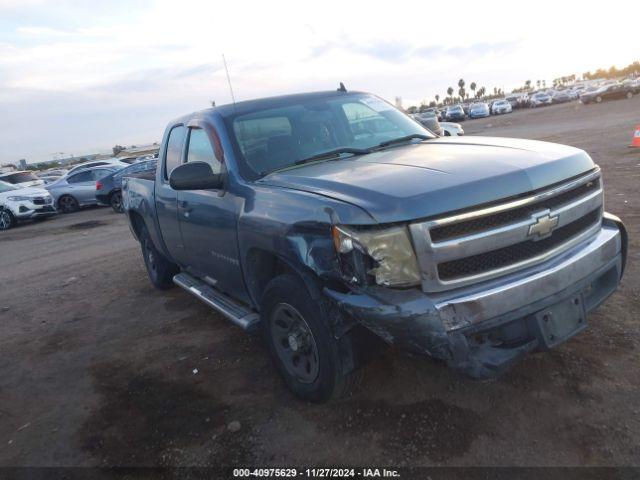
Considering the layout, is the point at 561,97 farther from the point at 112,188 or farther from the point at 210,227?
the point at 210,227

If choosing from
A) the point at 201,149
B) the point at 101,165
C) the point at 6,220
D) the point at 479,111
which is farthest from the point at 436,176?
the point at 479,111

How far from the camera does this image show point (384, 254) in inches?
99.5

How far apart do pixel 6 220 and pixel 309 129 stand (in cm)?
1526

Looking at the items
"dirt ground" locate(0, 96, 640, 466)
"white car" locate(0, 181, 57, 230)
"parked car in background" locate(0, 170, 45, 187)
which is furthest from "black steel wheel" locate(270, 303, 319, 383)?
"parked car in background" locate(0, 170, 45, 187)

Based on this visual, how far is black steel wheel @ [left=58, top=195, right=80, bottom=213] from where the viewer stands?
18.2 m

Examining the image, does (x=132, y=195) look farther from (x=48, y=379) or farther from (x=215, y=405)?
(x=215, y=405)

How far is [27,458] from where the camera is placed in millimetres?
3275

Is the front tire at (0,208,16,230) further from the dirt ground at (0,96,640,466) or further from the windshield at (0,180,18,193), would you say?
the dirt ground at (0,96,640,466)

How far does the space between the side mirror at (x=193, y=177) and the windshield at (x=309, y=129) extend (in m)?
0.27

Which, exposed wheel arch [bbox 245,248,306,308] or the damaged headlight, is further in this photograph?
exposed wheel arch [bbox 245,248,306,308]

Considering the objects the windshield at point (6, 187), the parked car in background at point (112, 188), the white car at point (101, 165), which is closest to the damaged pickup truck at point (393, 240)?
the parked car in background at point (112, 188)

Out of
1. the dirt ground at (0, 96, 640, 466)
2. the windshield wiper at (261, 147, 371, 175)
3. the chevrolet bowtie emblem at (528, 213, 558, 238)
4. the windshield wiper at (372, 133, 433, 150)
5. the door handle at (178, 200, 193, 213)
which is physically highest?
the windshield wiper at (261, 147, 371, 175)

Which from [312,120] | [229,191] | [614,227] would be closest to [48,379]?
[229,191]

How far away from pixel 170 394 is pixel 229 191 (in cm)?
159
